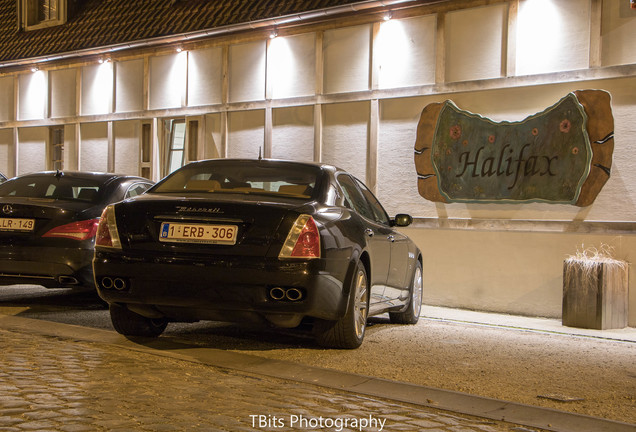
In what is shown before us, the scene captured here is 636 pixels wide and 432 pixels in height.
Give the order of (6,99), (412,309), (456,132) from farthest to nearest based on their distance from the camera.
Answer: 1. (6,99)
2. (456,132)
3. (412,309)

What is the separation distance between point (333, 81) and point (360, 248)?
702 centimetres

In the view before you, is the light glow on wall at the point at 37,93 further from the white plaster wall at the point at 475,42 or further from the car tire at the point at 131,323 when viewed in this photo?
the car tire at the point at 131,323

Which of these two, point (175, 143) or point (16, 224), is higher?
point (175, 143)

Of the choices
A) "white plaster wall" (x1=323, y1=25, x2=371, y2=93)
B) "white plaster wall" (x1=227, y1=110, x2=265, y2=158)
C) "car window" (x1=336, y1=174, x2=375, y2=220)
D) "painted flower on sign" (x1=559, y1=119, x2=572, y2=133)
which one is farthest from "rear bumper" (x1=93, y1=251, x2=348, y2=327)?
"white plaster wall" (x1=227, y1=110, x2=265, y2=158)

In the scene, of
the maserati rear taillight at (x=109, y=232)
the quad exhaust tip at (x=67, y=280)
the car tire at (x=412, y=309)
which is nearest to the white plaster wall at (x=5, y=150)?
the quad exhaust tip at (x=67, y=280)

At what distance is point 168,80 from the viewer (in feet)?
56.2

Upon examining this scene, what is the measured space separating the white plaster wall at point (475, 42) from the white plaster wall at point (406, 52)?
12.4 inches

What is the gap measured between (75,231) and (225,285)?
3.12 metres

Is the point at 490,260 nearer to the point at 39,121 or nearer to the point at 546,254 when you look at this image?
the point at 546,254

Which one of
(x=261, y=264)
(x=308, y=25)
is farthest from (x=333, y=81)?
(x=261, y=264)

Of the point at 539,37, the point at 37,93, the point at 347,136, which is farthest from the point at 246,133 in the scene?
the point at 37,93

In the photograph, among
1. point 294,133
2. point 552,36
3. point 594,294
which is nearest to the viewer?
point 594,294

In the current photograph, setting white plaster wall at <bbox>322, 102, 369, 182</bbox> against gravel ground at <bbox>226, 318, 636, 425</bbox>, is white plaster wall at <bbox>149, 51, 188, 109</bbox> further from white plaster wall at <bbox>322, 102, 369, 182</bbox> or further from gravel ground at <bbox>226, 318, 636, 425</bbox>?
gravel ground at <bbox>226, 318, 636, 425</bbox>

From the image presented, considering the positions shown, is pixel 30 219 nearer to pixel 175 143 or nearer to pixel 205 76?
pixel 205 76
